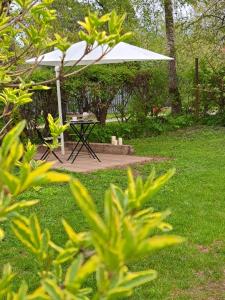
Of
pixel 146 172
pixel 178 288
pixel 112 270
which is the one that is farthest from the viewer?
pixel 146 172

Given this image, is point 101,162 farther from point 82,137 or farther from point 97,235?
point 97,235

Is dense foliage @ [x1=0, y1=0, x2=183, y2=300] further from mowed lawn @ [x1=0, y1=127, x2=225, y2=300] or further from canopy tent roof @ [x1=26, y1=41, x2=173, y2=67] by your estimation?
canopy tent roof @ [x1=26, y1=41, x2=173, y2=67]

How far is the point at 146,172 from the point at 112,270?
7940 mm

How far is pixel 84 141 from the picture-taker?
10.4 m

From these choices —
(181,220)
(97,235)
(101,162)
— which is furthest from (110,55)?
(97,235)

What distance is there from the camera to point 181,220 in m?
5.84

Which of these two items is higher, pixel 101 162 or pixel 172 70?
pixel 172 70

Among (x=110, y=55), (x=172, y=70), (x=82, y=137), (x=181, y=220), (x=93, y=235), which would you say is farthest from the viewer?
(x=172, y=70)

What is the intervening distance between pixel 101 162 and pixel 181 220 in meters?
4.36

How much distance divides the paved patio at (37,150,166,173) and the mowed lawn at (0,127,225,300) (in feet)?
1.41

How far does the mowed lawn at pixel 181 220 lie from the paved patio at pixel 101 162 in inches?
16.9

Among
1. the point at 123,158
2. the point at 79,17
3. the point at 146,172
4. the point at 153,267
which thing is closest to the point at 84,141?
the point at 123,158

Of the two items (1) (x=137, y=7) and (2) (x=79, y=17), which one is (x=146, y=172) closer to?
(1) (x=137, y=7)

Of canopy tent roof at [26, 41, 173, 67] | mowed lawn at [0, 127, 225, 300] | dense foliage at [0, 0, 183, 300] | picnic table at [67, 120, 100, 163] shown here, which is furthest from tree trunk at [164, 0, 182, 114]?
dense foliage at [0, 0, 183, 300]
